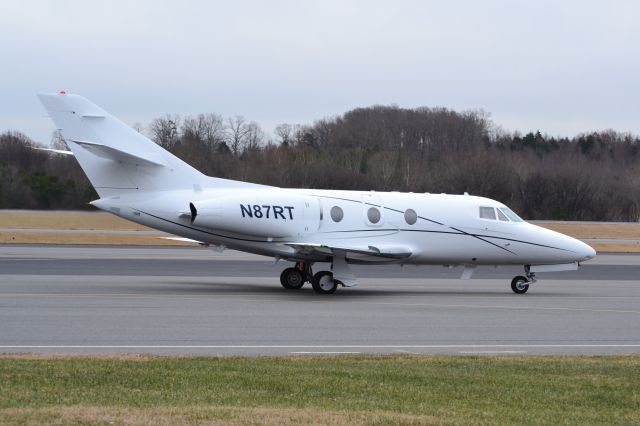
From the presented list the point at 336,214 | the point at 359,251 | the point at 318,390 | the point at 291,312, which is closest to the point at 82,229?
the point at 336,214

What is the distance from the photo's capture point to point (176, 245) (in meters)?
51.7

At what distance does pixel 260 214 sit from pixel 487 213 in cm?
646

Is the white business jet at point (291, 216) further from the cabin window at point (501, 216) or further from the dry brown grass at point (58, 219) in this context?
the dry brown grass at point (58, 219)

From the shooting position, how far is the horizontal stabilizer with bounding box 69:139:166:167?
24969 millimetres

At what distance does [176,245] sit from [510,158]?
33172 mm

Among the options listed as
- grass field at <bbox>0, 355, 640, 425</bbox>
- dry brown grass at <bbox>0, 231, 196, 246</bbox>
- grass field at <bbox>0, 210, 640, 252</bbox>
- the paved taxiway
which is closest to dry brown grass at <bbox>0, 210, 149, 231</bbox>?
grass field at <bbox>0, 210, 640, 252</bbox>

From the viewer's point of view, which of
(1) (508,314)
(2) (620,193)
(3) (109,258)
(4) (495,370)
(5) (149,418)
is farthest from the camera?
(2) (620,193)

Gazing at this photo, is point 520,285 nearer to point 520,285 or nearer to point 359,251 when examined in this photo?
point 520,285

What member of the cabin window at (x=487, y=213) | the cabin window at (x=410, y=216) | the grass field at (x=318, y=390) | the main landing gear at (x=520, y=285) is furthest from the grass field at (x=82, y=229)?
the grass field at (x=318, y=390)

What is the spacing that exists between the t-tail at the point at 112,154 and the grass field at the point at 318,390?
1299 centimetres

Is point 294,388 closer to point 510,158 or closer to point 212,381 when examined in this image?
point 212,381

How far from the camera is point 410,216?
27.5 metres

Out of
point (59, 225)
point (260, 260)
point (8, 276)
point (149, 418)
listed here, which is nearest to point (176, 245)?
point (59, 225)

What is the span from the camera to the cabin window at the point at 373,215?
2714cm
